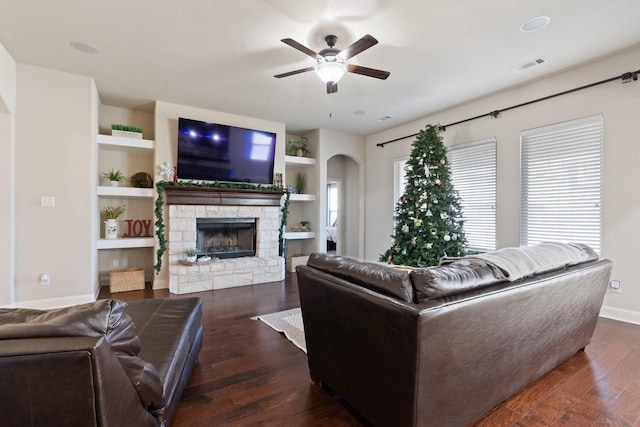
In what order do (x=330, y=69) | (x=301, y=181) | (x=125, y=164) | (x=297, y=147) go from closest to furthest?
(x=330, y=69), (x=125, y=164), (x=297, y=147), (x=301, y=181)

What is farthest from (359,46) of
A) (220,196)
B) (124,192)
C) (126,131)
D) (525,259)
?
(124,192)

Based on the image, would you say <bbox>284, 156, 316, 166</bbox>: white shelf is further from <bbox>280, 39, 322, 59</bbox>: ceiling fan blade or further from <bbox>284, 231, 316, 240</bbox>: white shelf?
<bbox>280, 39, 322, 59</bbox>: ceiling fan blade

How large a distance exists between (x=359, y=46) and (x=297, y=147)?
3789mm

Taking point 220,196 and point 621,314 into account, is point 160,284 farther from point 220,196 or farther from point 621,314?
point 621,314

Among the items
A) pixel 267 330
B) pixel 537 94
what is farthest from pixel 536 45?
pixel 267 330

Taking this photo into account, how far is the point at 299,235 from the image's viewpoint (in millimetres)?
6137

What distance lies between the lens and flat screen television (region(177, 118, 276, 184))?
4.86 m

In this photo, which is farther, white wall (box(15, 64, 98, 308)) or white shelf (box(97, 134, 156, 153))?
white shelf (box(97, 134, 156, 153))

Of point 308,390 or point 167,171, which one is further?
Result: point 167,171

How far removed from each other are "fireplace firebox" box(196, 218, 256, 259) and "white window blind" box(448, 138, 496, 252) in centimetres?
355

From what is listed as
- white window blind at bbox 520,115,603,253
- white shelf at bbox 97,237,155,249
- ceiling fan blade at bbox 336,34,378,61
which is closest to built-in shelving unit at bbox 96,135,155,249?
white shelf at bbox 97,237,155,249

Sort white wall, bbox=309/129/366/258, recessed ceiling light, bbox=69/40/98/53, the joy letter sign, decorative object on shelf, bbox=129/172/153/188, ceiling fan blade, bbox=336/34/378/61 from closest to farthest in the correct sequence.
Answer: ceiling fan blade, bbox=336/34/378/61 < recessed ceiling light, bbox=69/40/98/53 < decorative object on shelf, bbox=129/172/153/188 < the joy letter sign < white wall, bbox=309/129/366/258

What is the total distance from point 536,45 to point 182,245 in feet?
16.9

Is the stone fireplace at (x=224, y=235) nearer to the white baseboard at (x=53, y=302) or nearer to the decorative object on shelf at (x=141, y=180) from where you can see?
the decorative object on shelf at (x=141, y=180)
